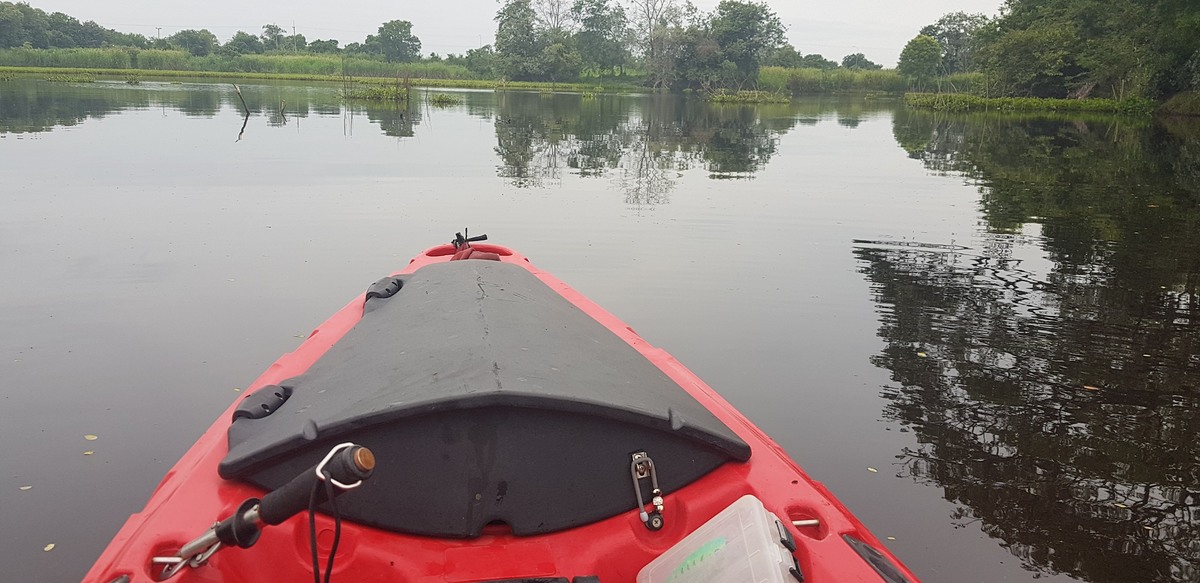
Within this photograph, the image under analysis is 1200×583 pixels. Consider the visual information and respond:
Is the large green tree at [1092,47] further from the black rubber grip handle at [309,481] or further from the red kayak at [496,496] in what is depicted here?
the black rubber grip handle at [309,481]

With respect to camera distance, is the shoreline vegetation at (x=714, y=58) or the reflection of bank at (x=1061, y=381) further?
the shoreline vegetation at (x=714, y=58)

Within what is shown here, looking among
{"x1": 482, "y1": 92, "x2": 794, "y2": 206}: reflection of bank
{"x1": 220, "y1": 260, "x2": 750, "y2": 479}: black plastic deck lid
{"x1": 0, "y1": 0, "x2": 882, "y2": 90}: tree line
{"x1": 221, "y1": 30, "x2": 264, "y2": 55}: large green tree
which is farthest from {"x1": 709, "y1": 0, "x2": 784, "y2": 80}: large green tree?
{"x1": 220, "y1": 260, "x2": 750, "y2": 479}: black plastic deck lid

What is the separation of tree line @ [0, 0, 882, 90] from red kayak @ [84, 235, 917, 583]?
58102 mm

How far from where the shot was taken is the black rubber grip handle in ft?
5.87

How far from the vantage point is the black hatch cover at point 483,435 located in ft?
7.41

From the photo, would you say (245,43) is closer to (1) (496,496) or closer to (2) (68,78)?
(2) (68,78)

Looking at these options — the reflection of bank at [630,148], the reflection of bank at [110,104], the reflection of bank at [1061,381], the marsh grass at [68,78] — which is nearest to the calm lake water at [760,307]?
the reflection of bank at [1061,381]

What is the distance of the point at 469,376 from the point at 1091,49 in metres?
43.3

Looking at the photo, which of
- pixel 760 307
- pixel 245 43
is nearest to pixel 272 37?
pixel 245 43

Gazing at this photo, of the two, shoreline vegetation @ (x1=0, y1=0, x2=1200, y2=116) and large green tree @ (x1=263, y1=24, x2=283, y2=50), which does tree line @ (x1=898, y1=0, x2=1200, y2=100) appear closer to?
shoreline vegetation @ (x1=0, y1=0, x2=1200, y2=116)

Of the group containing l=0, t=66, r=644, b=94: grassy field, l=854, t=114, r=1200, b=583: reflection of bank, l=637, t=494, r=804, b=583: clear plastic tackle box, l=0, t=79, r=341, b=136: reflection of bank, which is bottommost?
l=854, t=114, r=1200, b=583: reflection of bank

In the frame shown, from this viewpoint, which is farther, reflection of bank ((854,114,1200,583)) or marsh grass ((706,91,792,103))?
marsh grass ((706,91,792,103))

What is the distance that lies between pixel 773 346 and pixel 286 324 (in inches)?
137

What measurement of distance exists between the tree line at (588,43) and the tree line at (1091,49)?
742 inches
